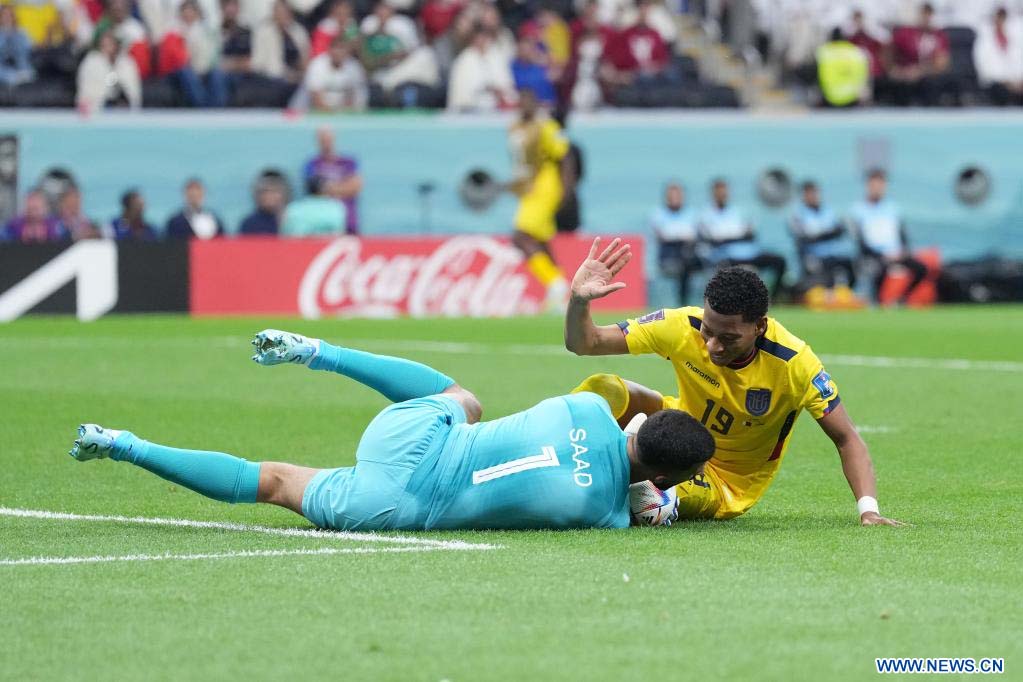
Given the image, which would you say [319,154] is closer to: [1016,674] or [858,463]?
[858,463]

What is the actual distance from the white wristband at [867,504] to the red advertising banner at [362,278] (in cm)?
1632

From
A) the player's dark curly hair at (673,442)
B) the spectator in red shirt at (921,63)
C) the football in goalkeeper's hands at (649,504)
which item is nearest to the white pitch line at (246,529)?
the player's dark curly hair at (673,442)

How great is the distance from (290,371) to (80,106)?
11552 millimetres

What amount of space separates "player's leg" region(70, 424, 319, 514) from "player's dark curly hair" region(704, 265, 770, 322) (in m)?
1.97

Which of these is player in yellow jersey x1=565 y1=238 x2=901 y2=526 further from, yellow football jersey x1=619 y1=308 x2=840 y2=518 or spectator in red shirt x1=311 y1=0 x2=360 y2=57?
spectator in red shirt x1=311 y1=0 x2=360 y2=57

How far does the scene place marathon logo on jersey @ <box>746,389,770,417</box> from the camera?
25.6 feet

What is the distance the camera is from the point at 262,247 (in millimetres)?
23891

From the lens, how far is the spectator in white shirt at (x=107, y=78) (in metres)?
25.6

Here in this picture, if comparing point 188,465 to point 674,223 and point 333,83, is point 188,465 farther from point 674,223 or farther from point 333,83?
point 674,223

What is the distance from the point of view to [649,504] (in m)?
7.71

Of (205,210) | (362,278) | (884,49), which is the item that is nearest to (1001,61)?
(884,49)

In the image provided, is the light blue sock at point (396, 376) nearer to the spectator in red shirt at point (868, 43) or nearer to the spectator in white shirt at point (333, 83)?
the spectator in white shirt at point (333, 83)

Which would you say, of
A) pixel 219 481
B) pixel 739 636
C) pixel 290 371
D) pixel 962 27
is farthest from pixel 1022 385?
pixel 962 27

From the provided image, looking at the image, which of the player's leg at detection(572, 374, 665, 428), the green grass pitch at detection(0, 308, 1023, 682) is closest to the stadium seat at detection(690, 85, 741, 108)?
the green grass pitch at detection(0, 308, 1023, 682)
